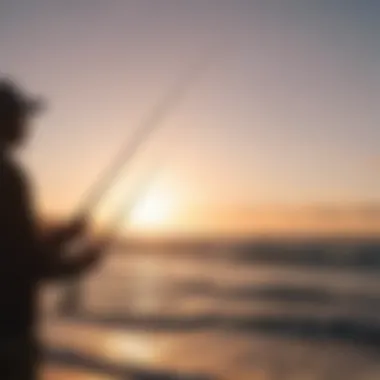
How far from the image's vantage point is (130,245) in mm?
1261

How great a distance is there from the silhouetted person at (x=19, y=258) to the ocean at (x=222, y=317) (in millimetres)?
91

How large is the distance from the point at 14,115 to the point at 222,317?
4.25ft

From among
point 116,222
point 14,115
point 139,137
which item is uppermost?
point 14,115

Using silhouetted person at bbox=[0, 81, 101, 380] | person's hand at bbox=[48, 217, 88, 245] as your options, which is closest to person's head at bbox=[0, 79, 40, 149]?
silhouetted person at bbox=[0, 81, 101, 380]

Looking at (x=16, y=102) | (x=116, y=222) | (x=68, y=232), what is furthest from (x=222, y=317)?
(x=16, y=102)

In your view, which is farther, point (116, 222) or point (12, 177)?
point (116, 222)

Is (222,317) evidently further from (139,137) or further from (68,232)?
(68,232)

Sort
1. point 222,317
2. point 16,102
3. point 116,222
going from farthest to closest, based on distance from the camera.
A: 1. point 222,317
2. point 116,222
3. point 16,102

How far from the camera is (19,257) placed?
100 cm

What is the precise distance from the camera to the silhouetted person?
0.97 metres

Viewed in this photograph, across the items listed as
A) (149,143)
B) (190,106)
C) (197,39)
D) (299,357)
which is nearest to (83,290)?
(149,143)

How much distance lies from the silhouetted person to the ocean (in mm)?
91

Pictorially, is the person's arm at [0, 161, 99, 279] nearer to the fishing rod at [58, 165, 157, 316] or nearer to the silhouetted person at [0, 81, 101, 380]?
the silhouetted person at [0, 81, 101, 380]

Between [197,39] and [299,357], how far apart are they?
992mm
